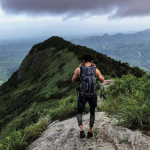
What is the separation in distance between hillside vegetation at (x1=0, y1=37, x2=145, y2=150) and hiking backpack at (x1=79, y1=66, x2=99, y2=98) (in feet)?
12.0

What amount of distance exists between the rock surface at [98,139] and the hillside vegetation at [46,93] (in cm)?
101

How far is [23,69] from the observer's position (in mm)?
75562

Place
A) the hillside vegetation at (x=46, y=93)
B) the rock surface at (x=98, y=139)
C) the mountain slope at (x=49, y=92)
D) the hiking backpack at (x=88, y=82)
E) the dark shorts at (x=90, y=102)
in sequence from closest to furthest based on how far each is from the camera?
1. the rock surface at (x=98, y=139)
2. the hiking backpack at (x=88, y=82)
3. the dark shorts at (x=90, y=102)
4. the hillside vegetation at (x=46, y=93)
5. the mountain slope at (x=49, y=92)

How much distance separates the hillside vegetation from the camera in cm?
1101

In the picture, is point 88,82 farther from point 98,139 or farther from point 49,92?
point 49,92

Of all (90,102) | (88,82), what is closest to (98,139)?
(90,102)

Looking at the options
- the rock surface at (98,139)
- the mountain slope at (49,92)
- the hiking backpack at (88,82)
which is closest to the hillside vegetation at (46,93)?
the mountain slope at (49,92)

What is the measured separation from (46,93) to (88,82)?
29.3 m

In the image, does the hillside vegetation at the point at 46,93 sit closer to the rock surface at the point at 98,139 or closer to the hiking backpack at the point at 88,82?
the rock surface at the point at 98,139

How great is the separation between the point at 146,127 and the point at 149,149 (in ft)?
3.90

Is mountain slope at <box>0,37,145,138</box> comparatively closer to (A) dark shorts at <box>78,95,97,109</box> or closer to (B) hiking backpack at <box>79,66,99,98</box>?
(A) dark shorts at <box>78,95,97,109</box>

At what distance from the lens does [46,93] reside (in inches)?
1396

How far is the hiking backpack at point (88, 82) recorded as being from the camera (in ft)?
23.0

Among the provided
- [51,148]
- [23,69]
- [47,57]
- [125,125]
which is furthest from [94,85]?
[23,69]
